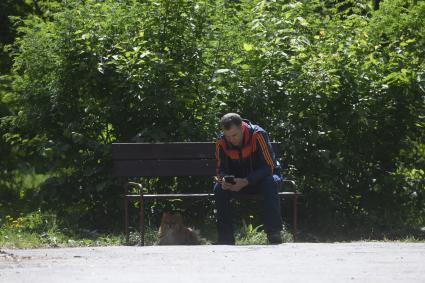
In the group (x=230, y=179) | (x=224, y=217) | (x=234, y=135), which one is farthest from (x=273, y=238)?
(x=234, y=135)

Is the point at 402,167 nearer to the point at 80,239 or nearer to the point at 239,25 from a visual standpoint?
the point at 239,25

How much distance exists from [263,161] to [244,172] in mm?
293

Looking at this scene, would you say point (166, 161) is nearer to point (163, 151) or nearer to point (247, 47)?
point (163, 151)

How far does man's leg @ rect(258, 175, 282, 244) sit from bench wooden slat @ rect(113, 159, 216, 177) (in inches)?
41.6

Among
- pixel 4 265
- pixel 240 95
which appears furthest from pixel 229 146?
pixel 4 265

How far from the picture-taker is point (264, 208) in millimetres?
10125

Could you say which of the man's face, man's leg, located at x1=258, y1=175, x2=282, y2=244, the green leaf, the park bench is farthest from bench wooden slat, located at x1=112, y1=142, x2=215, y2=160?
the green leaf

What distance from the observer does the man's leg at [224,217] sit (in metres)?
10.1

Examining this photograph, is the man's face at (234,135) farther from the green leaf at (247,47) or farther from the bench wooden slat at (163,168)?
the green leaf at (247,47)

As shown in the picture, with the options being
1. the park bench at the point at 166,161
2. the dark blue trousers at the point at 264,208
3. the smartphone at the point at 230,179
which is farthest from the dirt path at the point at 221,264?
the park bench at the point at 166,161

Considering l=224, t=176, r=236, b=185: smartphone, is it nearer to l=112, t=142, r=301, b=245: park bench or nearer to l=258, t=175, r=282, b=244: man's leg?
l=258, t=175, r=282, b=244: man's leg

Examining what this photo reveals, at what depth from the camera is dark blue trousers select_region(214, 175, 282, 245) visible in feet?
32.9

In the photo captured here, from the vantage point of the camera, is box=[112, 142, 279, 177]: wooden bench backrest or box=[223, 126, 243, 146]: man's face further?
box=[112, 142, 279, 177]: wooden bench backrest

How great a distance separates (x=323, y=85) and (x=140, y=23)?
2262mm
